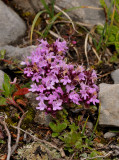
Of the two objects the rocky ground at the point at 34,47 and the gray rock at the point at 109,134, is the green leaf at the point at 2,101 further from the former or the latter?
the gray rock at the point at 109,134

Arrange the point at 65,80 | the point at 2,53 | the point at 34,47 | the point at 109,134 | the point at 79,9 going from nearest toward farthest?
the point at 65,80, the point at 109,134, the point at 2,53, the point at 34,47, the point at 79,9

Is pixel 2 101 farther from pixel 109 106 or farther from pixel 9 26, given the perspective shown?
pixel 9 26

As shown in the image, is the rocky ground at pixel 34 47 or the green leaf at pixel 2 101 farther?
the green leaf at pixel 2 101

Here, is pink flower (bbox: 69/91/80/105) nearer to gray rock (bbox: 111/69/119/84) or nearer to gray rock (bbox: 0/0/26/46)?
gray rock (bbox: 111/69/119/84)

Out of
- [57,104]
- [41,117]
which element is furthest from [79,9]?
[41,117]

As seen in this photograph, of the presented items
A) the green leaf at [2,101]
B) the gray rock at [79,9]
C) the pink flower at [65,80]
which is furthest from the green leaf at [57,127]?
the gray rock at [79,9]

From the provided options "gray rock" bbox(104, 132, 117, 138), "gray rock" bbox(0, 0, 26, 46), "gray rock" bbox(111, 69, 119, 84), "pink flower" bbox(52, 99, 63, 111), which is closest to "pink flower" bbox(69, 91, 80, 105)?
"pink flower" bbox(52, 99, 63, 111)

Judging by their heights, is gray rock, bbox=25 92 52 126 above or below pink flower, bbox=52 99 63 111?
below
